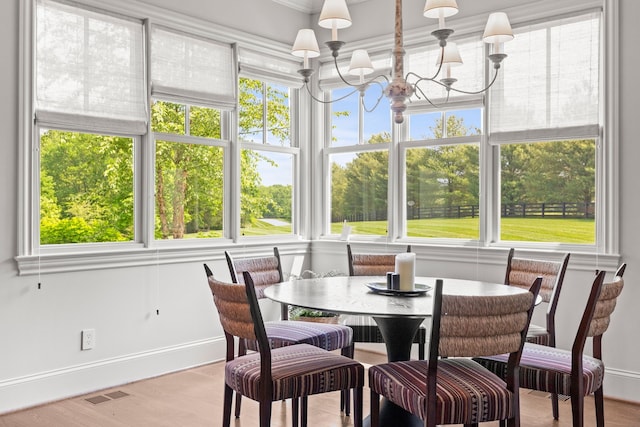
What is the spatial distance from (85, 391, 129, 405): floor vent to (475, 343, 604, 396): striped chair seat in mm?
2234

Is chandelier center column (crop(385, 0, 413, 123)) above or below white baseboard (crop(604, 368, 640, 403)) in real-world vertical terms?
above

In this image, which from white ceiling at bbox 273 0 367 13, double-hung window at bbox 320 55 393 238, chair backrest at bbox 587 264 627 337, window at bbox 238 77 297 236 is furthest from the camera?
white ceiling at bbox 273 0 367 13

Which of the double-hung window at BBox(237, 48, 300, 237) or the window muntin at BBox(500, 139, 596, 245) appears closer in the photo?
the window muntin at BBox(500, 139, 596, 245)

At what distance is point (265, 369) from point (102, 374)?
1878 mm

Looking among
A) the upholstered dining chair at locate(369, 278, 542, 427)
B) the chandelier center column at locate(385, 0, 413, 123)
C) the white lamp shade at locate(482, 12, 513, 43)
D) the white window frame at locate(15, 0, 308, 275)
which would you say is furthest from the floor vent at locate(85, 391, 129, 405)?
the white lamp shade at locate(482, 12, 513, 43)

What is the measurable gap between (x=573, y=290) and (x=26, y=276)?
3394 millimetres

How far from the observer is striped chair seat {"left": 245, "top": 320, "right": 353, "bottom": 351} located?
3.12m

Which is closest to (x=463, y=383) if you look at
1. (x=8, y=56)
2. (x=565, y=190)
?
(x=565, y=190)

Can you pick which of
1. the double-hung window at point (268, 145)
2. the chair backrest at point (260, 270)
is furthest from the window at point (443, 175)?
the chair backrest at point (260, 270)

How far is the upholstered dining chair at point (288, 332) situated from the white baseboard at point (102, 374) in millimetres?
1022

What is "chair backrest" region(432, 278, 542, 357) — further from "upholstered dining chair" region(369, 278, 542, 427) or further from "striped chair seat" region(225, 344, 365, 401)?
"striped chair seat" region(225, 344, 365, 401)

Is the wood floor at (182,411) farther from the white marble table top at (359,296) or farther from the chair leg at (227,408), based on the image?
the white marble table top at (359,296)

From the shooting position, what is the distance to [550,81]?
391 centimetres

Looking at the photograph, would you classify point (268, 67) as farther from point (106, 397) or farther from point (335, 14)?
point (106, 397)
